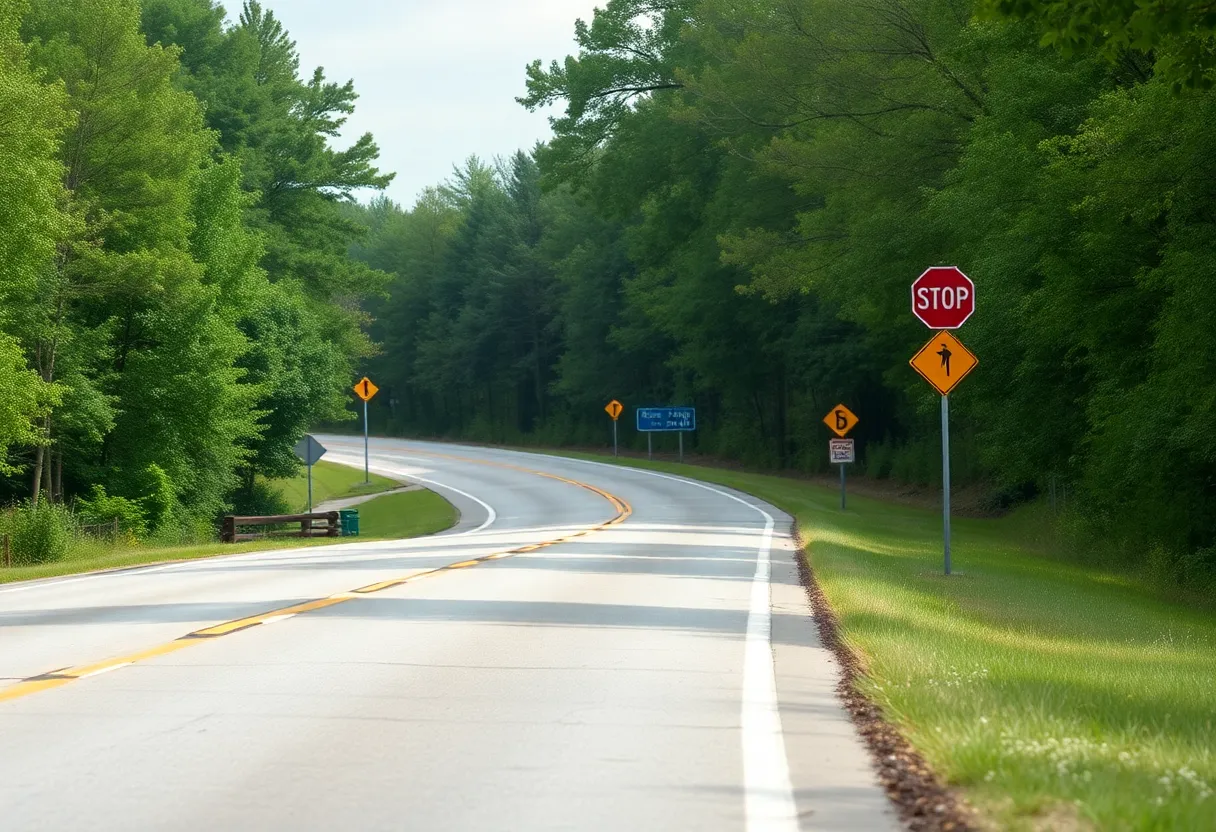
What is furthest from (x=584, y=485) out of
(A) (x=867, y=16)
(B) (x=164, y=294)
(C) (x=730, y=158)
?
(A) (x=867, y=16)

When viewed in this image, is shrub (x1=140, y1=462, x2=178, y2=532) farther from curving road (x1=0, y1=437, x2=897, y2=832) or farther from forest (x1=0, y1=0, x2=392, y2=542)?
curving road (x1=0, y1=437, x2=897, y2=832)

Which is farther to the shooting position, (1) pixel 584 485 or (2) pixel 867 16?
(1) pixel 584 485

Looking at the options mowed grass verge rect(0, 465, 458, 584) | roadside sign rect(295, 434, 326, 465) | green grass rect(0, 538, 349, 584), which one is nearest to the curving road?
green grass rect(0, 538, 349, 584)

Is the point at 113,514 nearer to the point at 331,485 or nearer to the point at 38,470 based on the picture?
the point at 38,470

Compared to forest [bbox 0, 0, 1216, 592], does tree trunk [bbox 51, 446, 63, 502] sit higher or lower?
lower

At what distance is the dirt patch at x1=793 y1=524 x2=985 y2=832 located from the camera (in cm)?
572

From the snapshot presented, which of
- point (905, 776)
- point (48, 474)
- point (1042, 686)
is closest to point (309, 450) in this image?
point (48, 474)

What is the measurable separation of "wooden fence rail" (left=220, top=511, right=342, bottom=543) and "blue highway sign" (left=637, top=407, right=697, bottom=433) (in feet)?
99.2

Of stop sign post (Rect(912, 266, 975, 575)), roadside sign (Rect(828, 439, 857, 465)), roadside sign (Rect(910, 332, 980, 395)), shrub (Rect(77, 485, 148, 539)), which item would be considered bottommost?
shrub (Rect(77, 485, 148, 539))

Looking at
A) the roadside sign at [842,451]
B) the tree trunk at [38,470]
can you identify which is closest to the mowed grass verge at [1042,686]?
the roadside sign at [842,451]

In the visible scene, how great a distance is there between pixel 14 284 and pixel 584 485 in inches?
1177

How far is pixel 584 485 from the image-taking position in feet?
190

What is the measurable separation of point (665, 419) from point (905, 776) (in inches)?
2595

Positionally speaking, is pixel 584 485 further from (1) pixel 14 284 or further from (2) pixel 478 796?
(2) pixel 478 796
